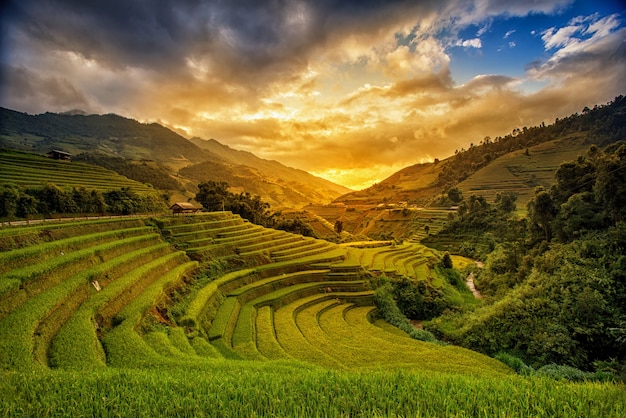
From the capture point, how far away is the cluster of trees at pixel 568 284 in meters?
12.9

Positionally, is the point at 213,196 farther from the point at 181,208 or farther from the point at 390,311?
the point at 390,311

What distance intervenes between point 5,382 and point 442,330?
1939 centimetres

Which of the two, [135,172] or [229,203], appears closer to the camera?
[229,203]

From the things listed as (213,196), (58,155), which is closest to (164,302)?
(213,196)

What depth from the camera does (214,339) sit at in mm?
12133

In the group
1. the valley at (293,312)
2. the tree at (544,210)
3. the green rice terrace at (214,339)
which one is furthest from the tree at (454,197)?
the green rice terrace at (214,339)

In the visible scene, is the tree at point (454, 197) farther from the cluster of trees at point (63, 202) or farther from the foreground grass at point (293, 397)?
the foreground grass at point (293, 397)

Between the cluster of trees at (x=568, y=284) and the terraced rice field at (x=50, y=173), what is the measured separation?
40319mm

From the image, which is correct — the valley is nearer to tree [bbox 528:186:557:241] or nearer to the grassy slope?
tree [bbox 528:186:557:241]

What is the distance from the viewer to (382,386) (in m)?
4.69

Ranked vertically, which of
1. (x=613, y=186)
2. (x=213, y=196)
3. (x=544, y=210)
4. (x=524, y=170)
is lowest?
(x=213, y=196)

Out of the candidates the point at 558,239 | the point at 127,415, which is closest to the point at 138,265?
the point at 127,415

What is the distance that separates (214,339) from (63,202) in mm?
26190

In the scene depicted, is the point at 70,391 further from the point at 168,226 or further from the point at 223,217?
the point at 223,217
